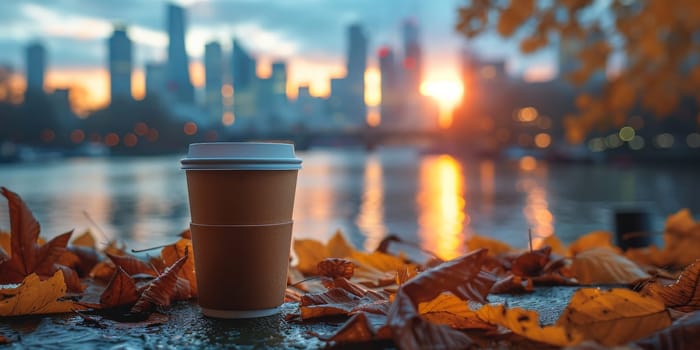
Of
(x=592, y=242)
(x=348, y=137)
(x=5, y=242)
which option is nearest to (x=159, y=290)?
(x=5, y=242)

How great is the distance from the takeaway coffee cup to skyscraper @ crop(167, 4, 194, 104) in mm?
44155

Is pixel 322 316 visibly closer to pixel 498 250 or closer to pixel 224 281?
pixel 224 281

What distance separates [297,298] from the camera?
2400mm

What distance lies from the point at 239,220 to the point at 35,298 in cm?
66

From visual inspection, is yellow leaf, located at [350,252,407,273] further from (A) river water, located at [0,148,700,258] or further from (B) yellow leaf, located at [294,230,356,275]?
(A) river water, located at [0,148,700,258]

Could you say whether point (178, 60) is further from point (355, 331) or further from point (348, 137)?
point (355, 331)

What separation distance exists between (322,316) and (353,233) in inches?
490

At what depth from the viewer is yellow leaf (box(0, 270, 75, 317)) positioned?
1986 millimetres

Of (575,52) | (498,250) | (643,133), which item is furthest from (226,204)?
(643,133)

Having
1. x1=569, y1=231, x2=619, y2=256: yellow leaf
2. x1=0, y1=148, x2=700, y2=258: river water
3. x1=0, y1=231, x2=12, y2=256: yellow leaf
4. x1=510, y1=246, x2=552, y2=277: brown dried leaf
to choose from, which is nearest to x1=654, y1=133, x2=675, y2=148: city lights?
x1=0, y1=148, x2=700, y2=258: river water

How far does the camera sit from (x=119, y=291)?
2.14 meters

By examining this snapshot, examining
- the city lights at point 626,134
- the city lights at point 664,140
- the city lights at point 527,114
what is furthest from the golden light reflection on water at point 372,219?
the city lights at point 527,114

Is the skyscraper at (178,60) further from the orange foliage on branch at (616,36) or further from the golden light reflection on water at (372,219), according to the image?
the orange foliage on branch at (616,36)

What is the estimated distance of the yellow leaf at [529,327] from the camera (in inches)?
59.2
